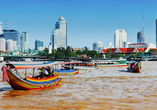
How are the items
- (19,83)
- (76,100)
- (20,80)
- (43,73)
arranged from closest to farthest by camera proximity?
(76,100)
(20,80)
(19,83)
(43,73)

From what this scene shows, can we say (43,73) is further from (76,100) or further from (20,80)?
(76,100)

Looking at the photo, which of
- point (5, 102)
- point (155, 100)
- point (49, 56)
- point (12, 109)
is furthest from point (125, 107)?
point (49, 56)

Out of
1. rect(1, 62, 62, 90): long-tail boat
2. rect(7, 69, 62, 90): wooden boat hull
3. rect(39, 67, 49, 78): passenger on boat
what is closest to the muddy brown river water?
rect(7, 69, 62, 90): wooden boat hull

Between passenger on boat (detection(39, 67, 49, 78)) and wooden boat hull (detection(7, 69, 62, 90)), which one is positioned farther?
passenger on boat (detection(39, 67, 49, 78))

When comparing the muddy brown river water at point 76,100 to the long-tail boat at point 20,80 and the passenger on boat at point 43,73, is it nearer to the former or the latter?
the long-tail boat at point 20,80

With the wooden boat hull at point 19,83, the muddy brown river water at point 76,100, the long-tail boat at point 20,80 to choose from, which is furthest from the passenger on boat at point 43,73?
the muddy brown river water at point 76,100

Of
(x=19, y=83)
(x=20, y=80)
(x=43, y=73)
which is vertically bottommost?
(x=19, y=83)

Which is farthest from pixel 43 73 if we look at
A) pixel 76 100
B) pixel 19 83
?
pixel 76 100

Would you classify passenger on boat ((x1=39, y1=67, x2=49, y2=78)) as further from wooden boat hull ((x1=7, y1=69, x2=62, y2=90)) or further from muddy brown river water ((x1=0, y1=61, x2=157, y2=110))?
muddy brown river water ((x1=0, y1=61, x2=157, y2=110))

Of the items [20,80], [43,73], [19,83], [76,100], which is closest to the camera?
[76,100]

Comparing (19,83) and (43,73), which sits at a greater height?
(43,73)

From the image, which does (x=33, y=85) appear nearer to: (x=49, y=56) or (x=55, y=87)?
(x=55, y=87)

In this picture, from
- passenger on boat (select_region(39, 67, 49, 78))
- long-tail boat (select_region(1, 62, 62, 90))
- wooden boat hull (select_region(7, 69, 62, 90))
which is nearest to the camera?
long-tail boat (select_region(1, 62, 62, 90))

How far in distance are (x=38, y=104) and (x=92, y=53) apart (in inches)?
5307
